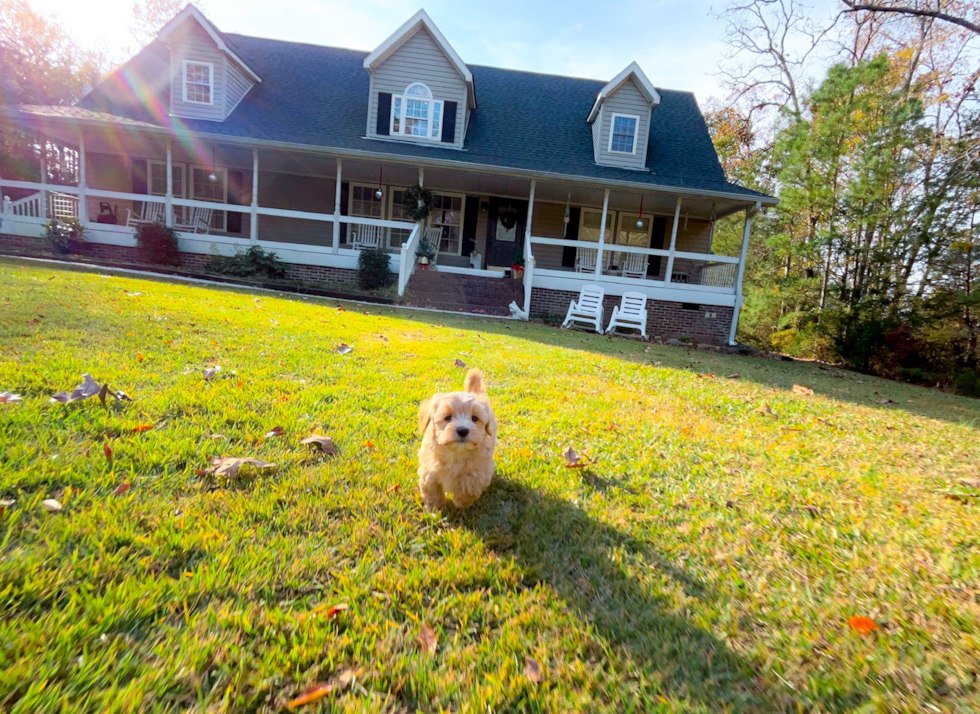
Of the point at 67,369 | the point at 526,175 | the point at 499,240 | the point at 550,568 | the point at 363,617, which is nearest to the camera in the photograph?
the point at 363,617

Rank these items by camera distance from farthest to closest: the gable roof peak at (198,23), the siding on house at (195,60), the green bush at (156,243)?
the siding on house at (195,60) → the gable roof peak at (198,23) → the green bush at (156,243)

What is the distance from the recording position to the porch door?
52.7 ft

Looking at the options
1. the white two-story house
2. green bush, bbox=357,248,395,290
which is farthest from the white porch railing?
green bush, bbox=357,248,395,290

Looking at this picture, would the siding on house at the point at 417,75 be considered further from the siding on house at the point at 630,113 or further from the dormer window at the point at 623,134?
the dormer window at the point at 623,134

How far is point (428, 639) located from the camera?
1429 millimetres

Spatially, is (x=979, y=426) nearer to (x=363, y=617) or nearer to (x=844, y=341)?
(x=363, y=617)

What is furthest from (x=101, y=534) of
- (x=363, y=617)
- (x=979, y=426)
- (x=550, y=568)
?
(x=979, y=426)

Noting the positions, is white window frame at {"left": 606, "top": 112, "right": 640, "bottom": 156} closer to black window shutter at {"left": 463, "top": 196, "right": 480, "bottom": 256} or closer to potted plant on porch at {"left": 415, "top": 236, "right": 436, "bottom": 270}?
black window shutter at {"left": 463, "top": 196, "right": 480, "bottom": 256}

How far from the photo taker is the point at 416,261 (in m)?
13.6

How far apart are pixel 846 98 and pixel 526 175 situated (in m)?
10.3

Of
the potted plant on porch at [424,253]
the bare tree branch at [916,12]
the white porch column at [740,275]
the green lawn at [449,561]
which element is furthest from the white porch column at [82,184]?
the bare tree branch at [916,12]

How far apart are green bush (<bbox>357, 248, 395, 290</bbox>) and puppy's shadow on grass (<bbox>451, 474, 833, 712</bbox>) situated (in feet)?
35.2

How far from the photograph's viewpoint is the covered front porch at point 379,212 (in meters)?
12.9

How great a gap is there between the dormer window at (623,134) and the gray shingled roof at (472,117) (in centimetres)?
85
